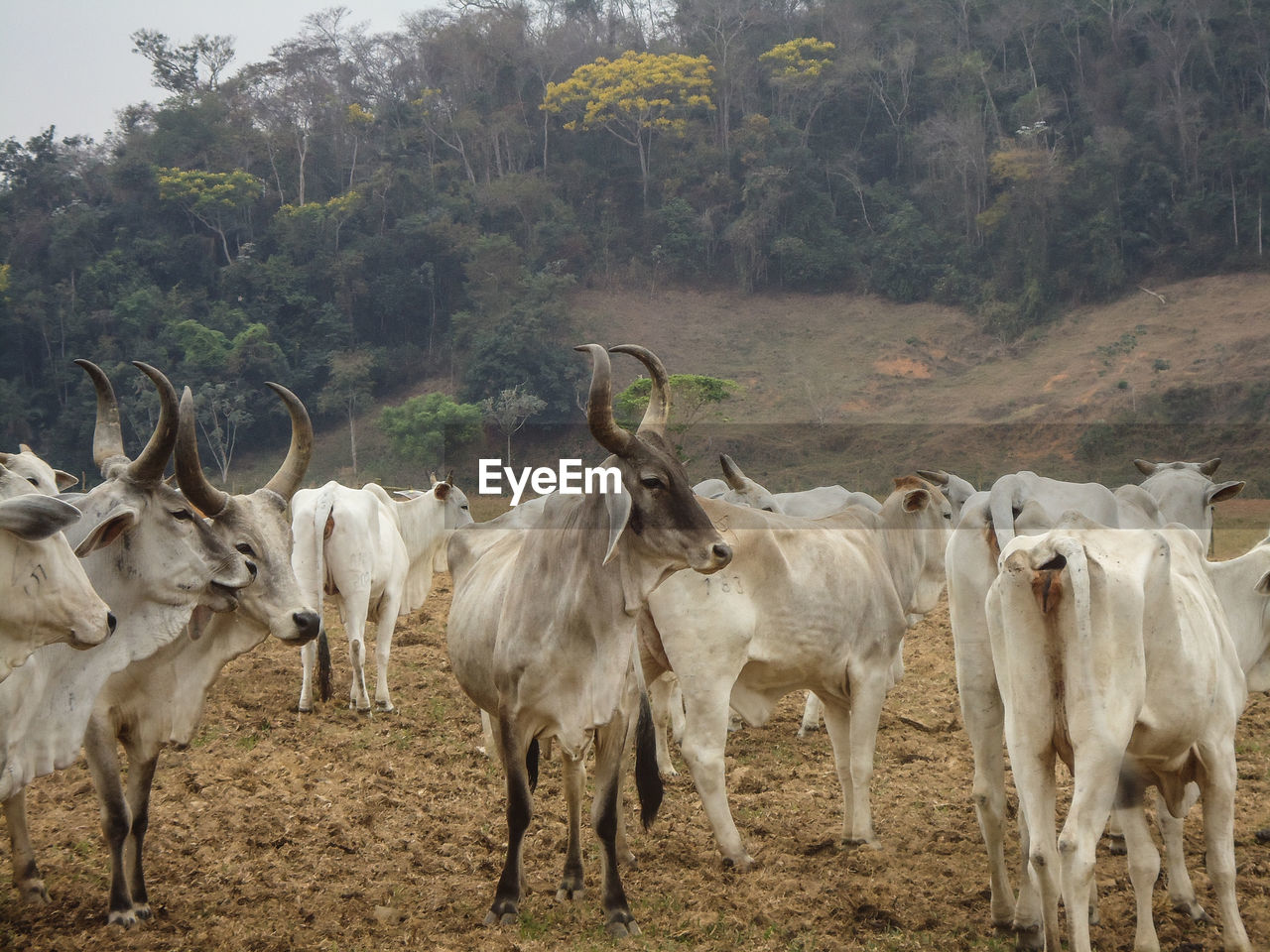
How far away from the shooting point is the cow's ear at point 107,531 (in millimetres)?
4141

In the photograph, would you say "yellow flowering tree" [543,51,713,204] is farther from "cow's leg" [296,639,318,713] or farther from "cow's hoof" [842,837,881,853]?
"cow's hoof" [842,837,881,853]

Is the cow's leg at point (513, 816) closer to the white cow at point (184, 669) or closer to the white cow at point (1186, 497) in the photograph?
the white cow at point (184, 669)

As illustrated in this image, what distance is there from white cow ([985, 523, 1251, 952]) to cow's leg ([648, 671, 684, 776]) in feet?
10.7

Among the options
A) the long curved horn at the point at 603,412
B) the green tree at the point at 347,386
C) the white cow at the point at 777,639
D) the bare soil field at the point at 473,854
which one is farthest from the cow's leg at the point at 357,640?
the green tree at the point at 347,386

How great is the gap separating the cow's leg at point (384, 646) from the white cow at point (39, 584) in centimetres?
529

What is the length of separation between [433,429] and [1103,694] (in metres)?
40.6

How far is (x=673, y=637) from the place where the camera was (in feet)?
19.1

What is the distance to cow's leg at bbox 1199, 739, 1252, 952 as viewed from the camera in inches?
170

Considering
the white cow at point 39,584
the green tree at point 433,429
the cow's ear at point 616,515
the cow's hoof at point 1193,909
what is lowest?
the green tree at point 433,429

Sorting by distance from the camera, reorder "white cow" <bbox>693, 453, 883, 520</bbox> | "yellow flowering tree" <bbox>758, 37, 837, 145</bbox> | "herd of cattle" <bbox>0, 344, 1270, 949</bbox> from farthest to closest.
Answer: "yellow flowering tree" <bbox>758, 37, 837, 145</bbox>, "white cow" <bbox>693, 453, 883, 520</bbox>, "herd of cattle" <bbox>0, 344, 1270, 949</bbox>

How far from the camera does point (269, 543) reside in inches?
193

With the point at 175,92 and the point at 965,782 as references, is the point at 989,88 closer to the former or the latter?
the point at 175,92

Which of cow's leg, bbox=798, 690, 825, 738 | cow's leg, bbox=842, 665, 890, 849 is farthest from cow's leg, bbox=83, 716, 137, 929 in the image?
cow's leg, bbox=798, 690, 825, 738

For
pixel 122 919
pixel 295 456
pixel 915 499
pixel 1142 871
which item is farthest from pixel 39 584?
pixel 915 499
